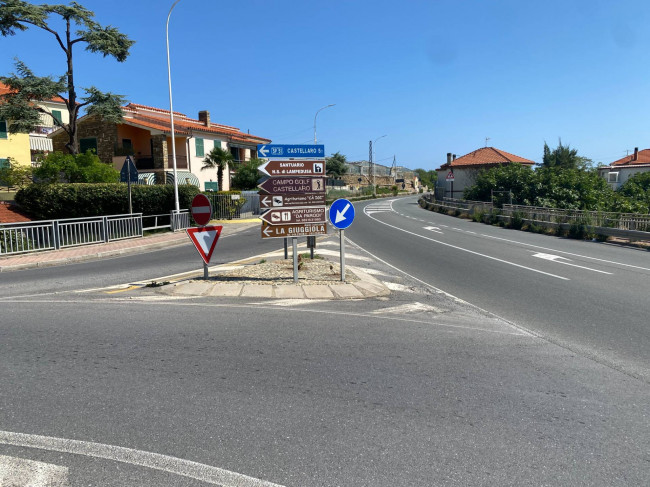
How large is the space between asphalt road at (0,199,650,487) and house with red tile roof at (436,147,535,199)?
158 ft

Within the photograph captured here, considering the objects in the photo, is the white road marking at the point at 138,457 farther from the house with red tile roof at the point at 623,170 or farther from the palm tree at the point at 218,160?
the house with red tile roof at the point at 623,170

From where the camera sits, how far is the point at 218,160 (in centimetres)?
3762

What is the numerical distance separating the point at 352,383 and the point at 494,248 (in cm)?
1504

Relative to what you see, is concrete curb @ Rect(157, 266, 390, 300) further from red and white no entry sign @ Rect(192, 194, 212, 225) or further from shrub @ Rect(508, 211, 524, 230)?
shrub @ Rect(508, 211, 524, 230)

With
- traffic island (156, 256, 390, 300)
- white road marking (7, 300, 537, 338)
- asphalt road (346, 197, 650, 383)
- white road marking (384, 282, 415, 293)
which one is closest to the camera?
asphalt road (346, 197, 650, 383)

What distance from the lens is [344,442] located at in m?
3.57

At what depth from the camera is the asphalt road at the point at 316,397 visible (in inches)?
129

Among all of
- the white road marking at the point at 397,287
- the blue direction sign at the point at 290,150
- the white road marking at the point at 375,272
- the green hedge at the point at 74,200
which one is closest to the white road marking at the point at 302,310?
the white road marking at the point at 397,287

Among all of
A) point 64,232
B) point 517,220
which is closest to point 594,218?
point 517,220

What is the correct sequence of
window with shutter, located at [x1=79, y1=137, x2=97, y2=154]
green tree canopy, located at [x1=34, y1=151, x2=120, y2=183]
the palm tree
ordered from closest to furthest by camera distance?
green tree canopy, located at [x1=34, y1=151, x2=120, y2=183]
the palm tree
window with shutter, located at [x1=79, y1=137, x2=97, y2=154]

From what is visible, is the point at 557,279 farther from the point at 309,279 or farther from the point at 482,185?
the point at 482,185

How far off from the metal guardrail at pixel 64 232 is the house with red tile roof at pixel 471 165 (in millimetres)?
39083

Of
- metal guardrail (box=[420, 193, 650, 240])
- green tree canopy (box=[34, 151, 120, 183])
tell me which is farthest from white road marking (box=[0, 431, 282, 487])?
green tree canopy (box=[34, 151, 120, 183])

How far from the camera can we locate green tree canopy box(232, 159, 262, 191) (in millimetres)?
42906
